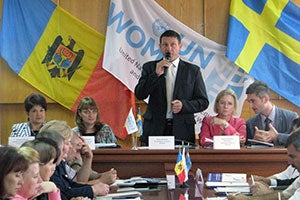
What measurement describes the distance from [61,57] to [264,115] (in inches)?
96.7

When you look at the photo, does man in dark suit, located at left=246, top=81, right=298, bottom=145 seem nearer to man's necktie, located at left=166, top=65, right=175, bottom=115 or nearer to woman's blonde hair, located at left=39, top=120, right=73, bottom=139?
man's necktie, located at left=166, top=65, right=175, bottom=115

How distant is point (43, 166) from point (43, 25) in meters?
3.46

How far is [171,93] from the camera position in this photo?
13.7 feet

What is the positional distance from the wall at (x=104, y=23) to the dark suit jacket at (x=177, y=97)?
1.58 meters

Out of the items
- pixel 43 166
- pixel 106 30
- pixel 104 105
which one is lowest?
pixel 43 166

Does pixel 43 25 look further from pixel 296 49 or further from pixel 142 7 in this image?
pixel 296 49

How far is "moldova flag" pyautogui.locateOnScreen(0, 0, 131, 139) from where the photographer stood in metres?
5.70

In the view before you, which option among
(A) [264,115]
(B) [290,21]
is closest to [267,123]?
(A) [264,115]

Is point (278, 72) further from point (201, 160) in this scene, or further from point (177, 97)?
point (201, 160)

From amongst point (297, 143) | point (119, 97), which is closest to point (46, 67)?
point (119, 97)

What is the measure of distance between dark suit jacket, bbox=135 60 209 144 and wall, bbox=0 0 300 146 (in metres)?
1.58

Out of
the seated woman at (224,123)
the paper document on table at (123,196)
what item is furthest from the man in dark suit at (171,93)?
the paper document on table at (123,196)

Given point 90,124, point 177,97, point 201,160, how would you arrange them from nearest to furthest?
point 201,160, point 177,97, point 90,124

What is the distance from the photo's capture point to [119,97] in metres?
5.76
